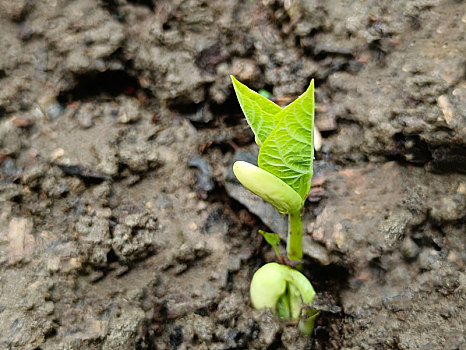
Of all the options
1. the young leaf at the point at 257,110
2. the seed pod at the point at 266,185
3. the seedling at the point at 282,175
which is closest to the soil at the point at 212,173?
the seedling at the point at 282,175

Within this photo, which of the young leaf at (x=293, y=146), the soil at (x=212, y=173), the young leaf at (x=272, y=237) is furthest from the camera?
the young leaf at (x=272, y=237)

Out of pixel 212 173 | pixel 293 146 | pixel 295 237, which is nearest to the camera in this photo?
pixel 293 146

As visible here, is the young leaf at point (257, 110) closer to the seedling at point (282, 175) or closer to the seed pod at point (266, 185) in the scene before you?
the seedling at point (282, 175)

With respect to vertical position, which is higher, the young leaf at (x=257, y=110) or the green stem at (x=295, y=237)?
the young leaf at (x=257, y=110)

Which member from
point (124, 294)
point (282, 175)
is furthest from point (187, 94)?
point (124, 294)

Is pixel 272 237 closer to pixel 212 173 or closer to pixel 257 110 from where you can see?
pixel 212 173

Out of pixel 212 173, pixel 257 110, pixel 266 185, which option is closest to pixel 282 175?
pixel 266 185

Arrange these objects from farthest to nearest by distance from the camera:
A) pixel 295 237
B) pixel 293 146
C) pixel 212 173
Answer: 1. pixel 212 173
2. pixel 295 237
3. pixel 293 146
